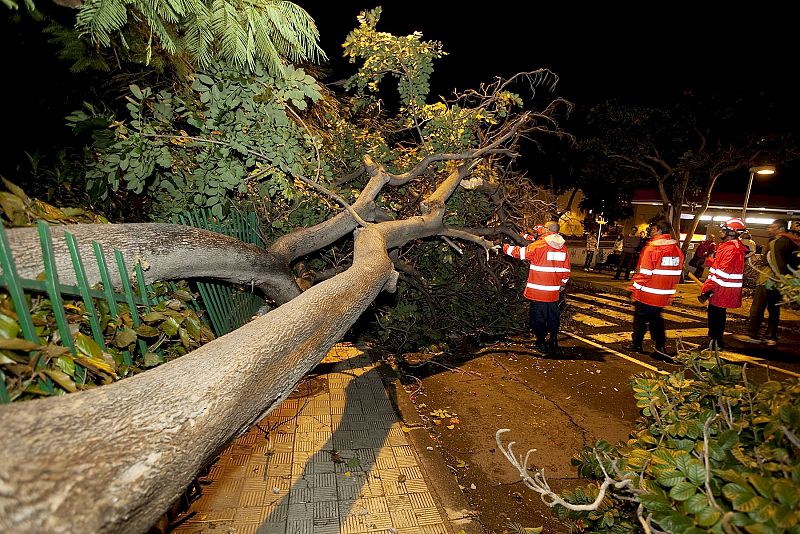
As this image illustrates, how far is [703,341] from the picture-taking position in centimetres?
700

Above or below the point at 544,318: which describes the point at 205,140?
above

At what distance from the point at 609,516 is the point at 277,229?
456 cm

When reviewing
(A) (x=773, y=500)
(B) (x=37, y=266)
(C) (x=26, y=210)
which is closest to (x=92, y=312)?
(B) (x=37, y=266)

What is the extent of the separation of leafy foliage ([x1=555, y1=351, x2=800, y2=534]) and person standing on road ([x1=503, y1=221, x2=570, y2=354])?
12.7ft

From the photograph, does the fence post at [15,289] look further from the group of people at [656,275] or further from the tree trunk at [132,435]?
the group of people at [656,275]

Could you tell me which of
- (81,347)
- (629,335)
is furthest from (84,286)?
(629,335)

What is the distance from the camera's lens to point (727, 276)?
20.0 ft

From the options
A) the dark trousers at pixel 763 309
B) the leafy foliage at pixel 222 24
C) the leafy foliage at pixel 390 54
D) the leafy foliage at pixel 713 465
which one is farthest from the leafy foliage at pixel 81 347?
the dark trousers at pixel 763 309

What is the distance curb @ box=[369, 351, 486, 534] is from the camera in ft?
9.08

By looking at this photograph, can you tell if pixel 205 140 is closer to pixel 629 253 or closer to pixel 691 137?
pixel 629 253

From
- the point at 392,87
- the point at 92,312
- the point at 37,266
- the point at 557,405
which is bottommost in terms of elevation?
the point at 557,405

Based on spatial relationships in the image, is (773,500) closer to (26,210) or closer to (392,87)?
(26,210)

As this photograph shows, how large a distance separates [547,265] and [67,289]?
584cm

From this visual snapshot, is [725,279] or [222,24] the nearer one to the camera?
[222,24]
